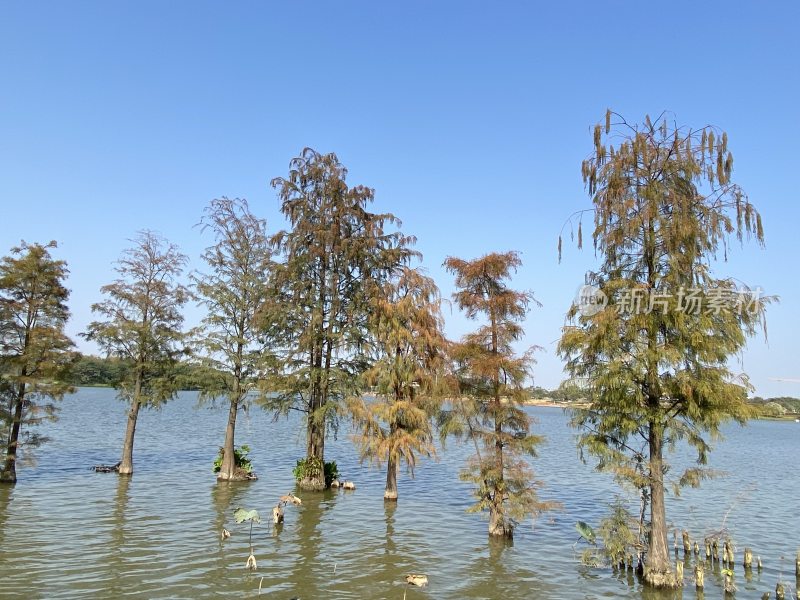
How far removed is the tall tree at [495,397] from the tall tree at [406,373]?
306cm

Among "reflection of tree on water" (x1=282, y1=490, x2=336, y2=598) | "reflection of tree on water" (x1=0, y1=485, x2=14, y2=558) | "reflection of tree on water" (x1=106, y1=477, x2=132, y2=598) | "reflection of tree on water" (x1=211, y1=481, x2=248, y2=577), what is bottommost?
"reflection of tree on water" (x1=282, y1=490, x2=336, y2=598)

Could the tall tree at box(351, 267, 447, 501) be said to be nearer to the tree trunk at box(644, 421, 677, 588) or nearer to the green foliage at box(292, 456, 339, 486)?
the green foliage at box(292, 456, 339, 486)

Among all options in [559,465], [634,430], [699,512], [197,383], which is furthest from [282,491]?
[559,465]

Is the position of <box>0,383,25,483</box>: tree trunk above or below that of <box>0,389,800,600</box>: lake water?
above

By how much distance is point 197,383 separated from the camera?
3134 cm

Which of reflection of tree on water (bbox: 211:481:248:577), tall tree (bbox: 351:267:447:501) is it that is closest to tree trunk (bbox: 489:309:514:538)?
tall tree (bbox: 351:267:447:501)

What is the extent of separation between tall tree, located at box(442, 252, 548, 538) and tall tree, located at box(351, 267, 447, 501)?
3.06 m

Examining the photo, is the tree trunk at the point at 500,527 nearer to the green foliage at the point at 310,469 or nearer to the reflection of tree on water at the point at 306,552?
the reflection of tree on water at the point at 306,552

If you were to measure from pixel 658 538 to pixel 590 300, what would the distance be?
741cm

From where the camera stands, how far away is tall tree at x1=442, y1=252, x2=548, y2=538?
2045cm

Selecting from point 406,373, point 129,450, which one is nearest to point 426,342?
point 406,373

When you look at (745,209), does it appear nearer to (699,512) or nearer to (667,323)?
(667,323)

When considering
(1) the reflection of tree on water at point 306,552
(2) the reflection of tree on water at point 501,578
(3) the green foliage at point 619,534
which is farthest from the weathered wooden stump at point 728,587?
(1) the reflection of tree on water at point 306,552

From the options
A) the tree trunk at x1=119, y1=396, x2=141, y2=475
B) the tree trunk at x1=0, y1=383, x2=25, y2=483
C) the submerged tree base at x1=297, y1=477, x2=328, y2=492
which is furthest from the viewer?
the tree trunk at x1=119, y1=396, x2=141, y2=475
